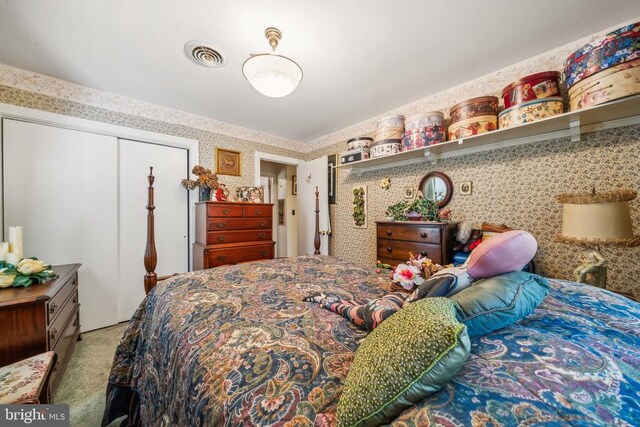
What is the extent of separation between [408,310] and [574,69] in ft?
6.89

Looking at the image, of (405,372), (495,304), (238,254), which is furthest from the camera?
(238,254)

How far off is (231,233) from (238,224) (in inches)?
5.5

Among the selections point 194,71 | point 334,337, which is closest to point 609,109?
point 334,337

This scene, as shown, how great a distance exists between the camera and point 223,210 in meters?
2.77

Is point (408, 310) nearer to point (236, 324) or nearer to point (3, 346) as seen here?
point (236, 324)

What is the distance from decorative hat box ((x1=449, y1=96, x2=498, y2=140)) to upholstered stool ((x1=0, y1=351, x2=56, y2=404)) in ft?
9.80

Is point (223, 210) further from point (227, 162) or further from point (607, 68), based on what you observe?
point (607, 68)

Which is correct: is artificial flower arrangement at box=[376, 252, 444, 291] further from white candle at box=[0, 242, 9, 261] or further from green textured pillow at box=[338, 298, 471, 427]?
white candle at box=[0, 242, 9, 261]

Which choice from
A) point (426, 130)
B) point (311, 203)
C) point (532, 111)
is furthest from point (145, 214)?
point (532, 111)

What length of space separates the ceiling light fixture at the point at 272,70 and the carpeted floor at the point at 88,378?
2354 mm

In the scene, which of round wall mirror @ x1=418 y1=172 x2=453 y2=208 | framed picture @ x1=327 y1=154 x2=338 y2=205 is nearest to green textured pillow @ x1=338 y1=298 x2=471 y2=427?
round wall mirror @ x1=418 y1=172 x2=453 y2=208

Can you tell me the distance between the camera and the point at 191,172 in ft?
9.78

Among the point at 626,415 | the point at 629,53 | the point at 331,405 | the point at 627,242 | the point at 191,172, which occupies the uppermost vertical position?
the point at 629,53

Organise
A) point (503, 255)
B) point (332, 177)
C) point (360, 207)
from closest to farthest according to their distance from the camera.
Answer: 1. point (503, 255)
2. point (360, 207)
3. point (332, 177)
